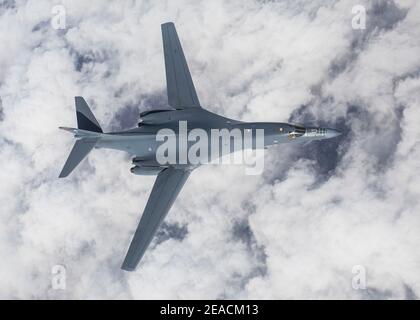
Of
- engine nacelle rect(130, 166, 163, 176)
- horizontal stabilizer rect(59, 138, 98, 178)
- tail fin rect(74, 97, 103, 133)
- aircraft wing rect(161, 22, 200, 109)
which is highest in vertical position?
aircraft wing rect(161, 22, 200, 109)

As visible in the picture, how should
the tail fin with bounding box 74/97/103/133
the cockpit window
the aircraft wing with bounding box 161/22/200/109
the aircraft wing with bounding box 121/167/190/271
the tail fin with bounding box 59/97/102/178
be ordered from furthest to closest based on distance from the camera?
1. the aircraft wing with bounding box 161/22/200/109
2. the tail fin with bounding box 74/97/103/133
3. the cockpit window
4. the tail fin with bounding box 59/97/102/178
5. the aircraft wing with bounding box 121/167/190/271

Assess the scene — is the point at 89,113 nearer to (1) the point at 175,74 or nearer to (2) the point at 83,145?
(2) the point at 83,145

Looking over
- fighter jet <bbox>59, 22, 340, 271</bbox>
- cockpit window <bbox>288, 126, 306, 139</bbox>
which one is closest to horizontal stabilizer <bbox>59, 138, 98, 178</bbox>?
fighter jet <bbox>59, 22, 340, 271</bbox>

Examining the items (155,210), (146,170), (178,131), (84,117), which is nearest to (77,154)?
(84,117)

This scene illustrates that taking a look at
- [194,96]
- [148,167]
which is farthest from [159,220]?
[194,96]

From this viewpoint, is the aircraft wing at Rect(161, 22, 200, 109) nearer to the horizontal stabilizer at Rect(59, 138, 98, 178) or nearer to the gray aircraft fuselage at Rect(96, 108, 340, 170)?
the gray aircraft fuselage at Rect(96, 108, 340, 170)

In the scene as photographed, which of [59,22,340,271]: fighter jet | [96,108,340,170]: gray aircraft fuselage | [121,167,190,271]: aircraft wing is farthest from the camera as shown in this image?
[96,108,340,170]: gray aircraft fuselage

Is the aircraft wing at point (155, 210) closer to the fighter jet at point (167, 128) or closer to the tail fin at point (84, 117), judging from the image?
the fighter jet at point (167, 128)

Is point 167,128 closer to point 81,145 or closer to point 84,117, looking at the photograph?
point 81,145
